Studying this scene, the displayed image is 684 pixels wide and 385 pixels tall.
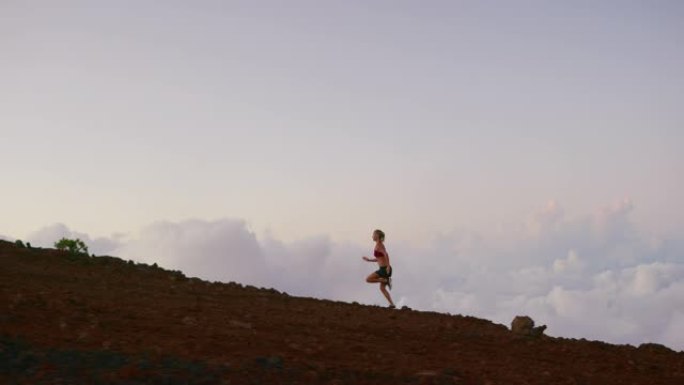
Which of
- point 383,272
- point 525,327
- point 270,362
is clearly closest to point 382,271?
point 383,272

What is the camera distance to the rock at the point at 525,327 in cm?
1773

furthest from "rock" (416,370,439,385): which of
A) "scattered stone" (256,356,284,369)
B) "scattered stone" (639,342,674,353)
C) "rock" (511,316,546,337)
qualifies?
"scattered stone" (639,342,674,353)

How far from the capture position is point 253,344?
13.9m

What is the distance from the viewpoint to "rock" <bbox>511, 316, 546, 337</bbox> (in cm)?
1773

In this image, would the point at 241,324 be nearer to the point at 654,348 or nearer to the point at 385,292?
the point at 385,292

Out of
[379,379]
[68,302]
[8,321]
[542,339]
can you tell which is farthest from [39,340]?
[542,339]

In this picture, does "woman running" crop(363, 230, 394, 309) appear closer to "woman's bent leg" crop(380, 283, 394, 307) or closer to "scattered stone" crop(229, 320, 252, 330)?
"woman's bent leg" crop(380, 283, 394, 307)

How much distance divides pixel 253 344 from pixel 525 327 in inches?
265

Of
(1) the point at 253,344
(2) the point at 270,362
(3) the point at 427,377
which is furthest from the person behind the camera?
(1) the point at 253,344

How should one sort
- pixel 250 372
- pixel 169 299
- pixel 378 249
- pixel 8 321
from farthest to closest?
pixel 378 249, pixel 169 299, pixel 8 321, pixel 250 372

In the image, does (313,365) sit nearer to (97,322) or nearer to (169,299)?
(97,322)

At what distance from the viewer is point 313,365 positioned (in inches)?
507

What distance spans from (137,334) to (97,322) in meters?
1.03

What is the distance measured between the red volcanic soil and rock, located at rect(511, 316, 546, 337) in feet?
1.02
